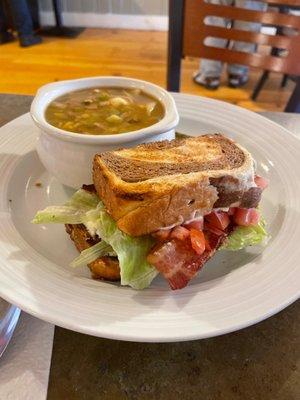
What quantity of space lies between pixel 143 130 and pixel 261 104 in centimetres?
294

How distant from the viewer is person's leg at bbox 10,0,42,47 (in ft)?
14.8

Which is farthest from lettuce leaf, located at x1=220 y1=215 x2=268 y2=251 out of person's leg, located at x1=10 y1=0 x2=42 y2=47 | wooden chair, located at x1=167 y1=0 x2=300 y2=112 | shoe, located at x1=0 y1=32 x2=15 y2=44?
shoe, located at x1=0 y1=32 x2=15 y2=44

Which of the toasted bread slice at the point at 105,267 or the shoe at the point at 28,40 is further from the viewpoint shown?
the shoe at the point at 28,40

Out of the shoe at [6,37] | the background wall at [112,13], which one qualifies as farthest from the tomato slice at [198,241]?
the background wall at [112,13]

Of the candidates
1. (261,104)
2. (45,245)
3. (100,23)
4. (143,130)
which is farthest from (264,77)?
(45,245)

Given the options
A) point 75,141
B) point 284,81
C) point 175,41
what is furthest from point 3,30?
point 75,141

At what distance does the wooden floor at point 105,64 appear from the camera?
156 inches

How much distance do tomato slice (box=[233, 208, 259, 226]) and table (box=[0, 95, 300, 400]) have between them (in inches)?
9.7

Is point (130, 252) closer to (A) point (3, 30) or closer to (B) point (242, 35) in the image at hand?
(B) point (242, 35)

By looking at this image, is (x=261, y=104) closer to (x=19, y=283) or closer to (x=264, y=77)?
(x=264, y=77)

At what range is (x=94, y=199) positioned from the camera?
1126 mm

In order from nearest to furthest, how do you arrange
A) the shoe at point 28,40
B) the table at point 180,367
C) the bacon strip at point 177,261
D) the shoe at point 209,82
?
the table at point 180,367 < the bacon strip at point 177,261 < the shoe at point 209,82 < the shoe at point 28,40

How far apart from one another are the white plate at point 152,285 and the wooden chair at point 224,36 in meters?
0.80

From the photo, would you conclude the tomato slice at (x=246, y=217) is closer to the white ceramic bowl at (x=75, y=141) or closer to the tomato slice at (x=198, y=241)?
the tomato slice at (x=198, y=241)
